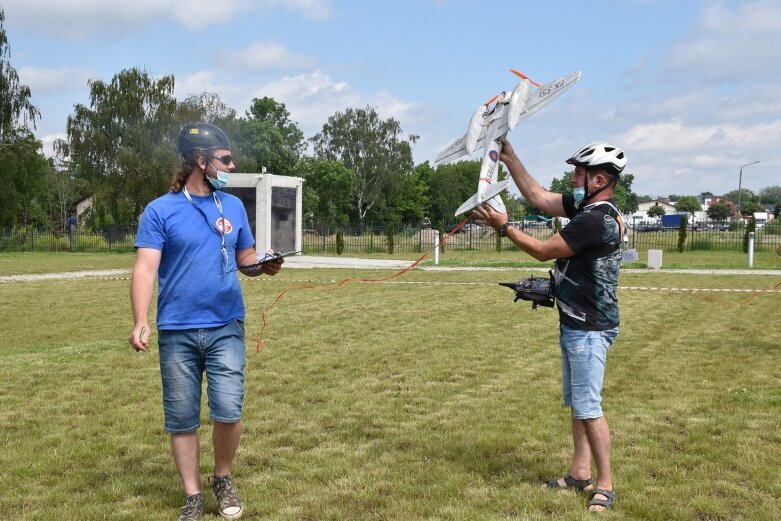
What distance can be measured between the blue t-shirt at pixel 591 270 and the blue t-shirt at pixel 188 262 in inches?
73.3

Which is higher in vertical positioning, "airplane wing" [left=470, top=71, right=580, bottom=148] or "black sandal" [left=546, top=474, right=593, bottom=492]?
"airplane wing" [left=470, top=71, right=580, bottom=148]

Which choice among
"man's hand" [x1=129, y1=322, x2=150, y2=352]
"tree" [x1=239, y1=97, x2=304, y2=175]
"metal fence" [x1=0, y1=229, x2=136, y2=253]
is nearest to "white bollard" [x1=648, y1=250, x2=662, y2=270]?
"man's hand" [x1=129, y1=322, x2=150, y2=352]

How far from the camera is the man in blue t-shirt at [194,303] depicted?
12.1 feet

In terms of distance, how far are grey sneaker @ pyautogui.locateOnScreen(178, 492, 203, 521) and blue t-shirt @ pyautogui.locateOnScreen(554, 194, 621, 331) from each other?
7.38ft

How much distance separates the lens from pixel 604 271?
395 cm

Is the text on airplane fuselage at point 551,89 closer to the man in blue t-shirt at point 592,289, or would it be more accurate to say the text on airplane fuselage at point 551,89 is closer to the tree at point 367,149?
the man in blue t-shirt at point 592,289

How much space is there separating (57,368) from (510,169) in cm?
563

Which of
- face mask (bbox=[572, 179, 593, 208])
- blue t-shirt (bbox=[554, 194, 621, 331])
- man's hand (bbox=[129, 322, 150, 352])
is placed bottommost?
man's hand (bbox=[129, 322, 150, 352])

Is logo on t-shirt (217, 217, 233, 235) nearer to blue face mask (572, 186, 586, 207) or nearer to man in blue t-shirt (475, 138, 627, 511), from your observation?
man in blue t-shirt (475, 138, 627, 511)

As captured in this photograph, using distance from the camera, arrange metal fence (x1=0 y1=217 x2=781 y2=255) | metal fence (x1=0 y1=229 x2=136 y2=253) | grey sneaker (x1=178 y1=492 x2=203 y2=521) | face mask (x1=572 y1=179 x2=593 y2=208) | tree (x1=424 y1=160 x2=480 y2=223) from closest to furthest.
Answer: grey sneaker (x1=178 y1=492 x2=203 y2=521) → face mask (x1=572 y1=179 x2=593 y2=208) → metal fence (x1=0 y1=217 x2=781 y2=255) → metal fence (x1=0 y1=229 x2=136 y2=253) → tree (x1=424 y1=160 x2=480 y2=223)

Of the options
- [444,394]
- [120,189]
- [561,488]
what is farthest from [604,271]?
[120,189]

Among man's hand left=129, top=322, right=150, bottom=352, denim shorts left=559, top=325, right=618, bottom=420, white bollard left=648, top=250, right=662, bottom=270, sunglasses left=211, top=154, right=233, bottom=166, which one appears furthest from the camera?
white bollard left=648, top=250, right=662, bottom=270

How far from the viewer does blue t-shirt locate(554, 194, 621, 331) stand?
3832 mm

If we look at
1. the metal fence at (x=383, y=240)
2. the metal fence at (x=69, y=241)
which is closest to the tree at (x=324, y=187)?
the metal fence at (x=383, y=240)
